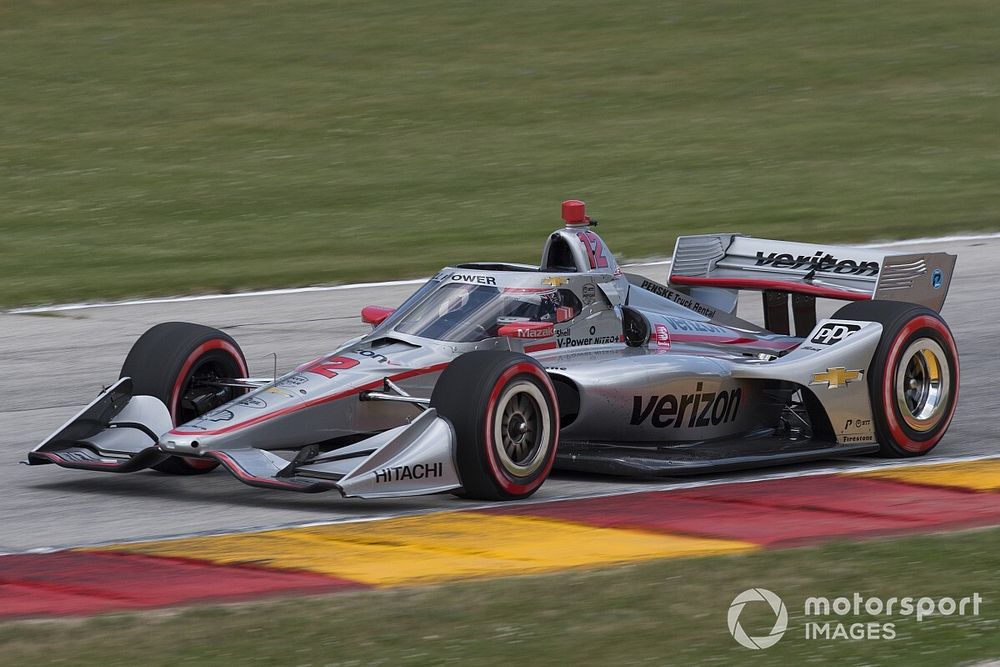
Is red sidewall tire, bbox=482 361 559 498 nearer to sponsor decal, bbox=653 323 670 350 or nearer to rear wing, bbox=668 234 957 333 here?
sponsor decal, bbox=653 323 670 350

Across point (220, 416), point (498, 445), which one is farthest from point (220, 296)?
point (498, 445)

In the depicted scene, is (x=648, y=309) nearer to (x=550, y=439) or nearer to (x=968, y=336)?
(x=550, y=439)

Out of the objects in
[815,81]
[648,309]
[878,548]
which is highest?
[815,81]

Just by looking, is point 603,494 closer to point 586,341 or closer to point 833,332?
point 586,341

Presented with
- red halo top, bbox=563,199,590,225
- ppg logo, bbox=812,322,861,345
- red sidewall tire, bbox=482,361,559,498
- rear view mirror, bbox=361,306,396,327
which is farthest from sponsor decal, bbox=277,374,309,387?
ppg logo, bbox=812,322,861,345

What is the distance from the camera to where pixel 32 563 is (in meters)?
7.84

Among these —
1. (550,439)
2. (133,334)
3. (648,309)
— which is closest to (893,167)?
(133,334)

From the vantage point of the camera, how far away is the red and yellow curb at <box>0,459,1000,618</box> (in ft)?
23.9

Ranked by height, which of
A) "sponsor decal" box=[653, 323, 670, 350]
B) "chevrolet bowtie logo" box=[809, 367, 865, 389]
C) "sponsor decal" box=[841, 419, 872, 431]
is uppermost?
"sponsor decal" box=[653, 323, 670, 350]

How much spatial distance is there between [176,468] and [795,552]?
12.9 feet

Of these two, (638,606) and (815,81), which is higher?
(815,81)

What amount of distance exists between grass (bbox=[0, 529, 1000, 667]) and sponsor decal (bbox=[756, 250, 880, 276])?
13.5 feet

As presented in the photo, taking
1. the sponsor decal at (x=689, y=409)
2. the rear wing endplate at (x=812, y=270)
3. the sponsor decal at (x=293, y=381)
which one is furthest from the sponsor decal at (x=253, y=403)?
the rear wing endplate at (x=812, y=270)

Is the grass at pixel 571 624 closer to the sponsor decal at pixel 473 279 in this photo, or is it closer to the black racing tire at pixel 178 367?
the sponsor decal at pixel 473 279
